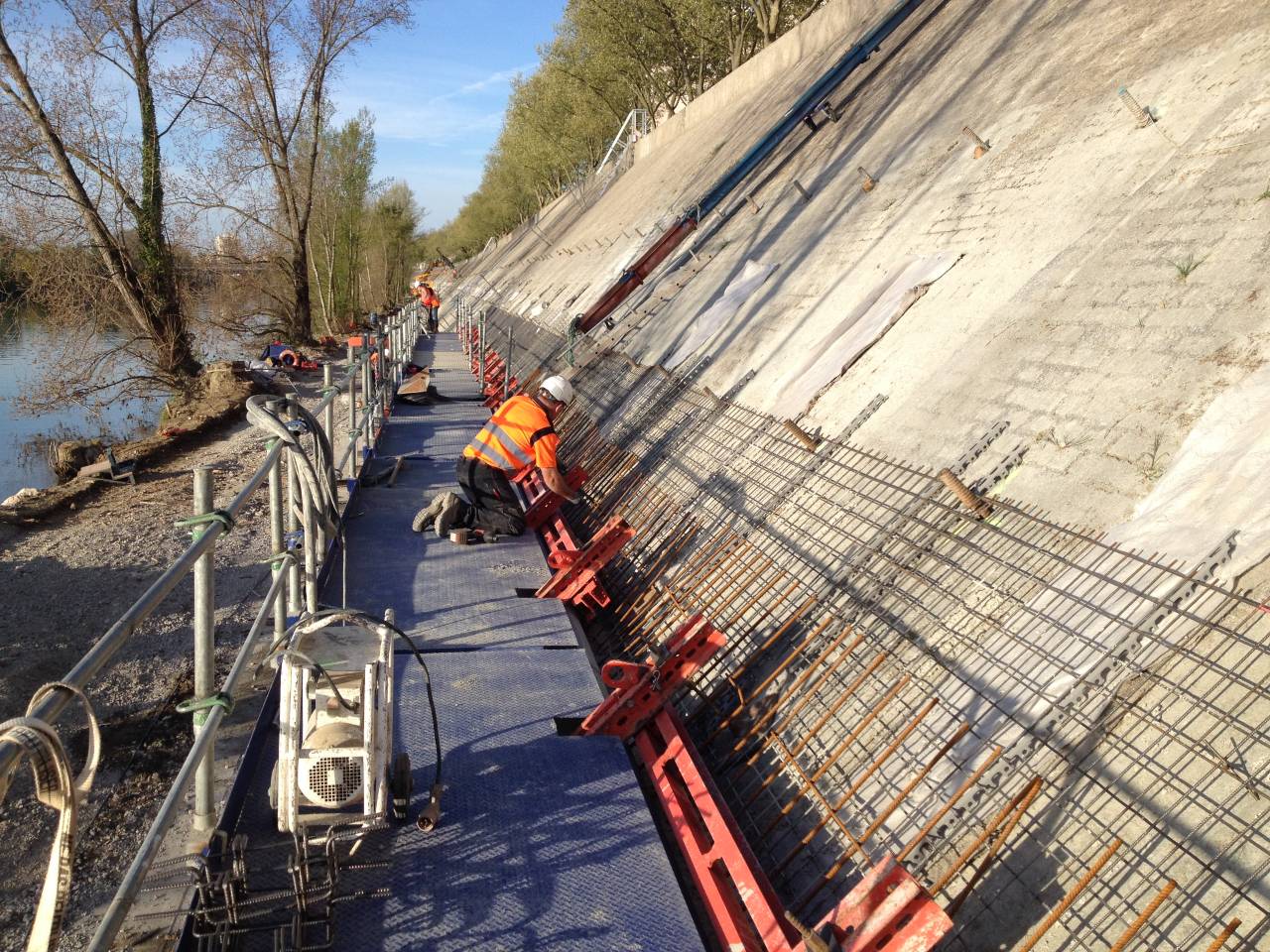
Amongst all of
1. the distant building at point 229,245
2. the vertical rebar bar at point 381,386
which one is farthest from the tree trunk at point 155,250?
the vertical rebar bar at point 381,386

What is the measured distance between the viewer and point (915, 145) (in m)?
9.74

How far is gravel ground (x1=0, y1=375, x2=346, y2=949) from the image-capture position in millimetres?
4262

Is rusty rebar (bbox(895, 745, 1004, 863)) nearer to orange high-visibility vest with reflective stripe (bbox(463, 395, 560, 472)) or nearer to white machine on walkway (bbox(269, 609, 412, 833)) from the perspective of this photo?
white machine on walkway (bbox(269, 609, 412, 833))

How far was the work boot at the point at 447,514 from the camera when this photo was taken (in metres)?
7.24

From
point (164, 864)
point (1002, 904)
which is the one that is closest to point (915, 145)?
point (1002, 904)

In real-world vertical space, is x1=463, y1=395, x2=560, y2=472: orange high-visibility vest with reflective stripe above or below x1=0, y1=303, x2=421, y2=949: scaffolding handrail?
below

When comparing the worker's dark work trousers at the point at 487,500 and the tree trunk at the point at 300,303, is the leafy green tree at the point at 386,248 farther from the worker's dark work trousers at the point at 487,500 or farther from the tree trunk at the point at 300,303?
the worker's dark work trousers at the point at 487,500

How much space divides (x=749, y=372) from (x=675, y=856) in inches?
189

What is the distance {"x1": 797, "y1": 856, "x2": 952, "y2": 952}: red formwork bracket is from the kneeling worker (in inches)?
170

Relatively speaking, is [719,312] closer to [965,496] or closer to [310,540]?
[965,496]

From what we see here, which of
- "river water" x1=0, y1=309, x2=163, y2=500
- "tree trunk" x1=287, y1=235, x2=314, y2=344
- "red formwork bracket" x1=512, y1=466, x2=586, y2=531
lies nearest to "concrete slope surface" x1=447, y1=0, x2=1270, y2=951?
"red formwork bracket" x1=512, y1=466, x2=586, y2=531

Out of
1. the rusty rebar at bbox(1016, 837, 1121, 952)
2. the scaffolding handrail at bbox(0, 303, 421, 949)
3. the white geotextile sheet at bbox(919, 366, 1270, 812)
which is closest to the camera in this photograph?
the scaffolding handrail at bbox(0, 303, 421, 949)

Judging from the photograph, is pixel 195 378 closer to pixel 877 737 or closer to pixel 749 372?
pixel 749 372

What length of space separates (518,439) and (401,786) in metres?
3.80
